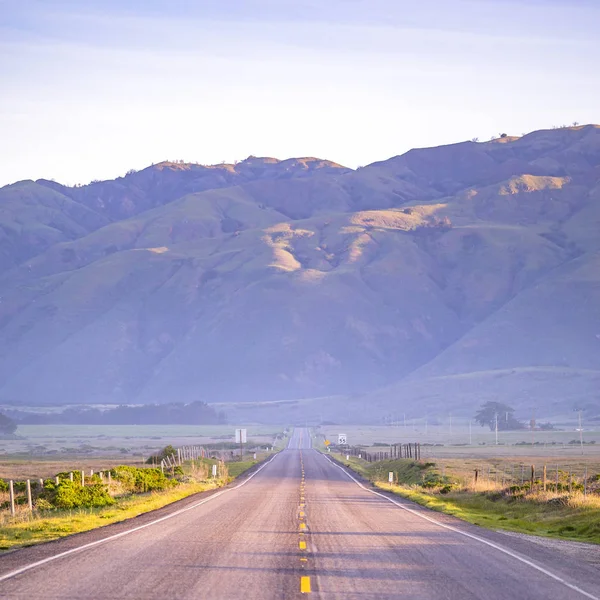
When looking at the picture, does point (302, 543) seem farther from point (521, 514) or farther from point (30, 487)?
point (30, 487)

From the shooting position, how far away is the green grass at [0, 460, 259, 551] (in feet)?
74.9

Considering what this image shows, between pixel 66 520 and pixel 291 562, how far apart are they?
10.3 metres

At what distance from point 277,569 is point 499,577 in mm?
3530

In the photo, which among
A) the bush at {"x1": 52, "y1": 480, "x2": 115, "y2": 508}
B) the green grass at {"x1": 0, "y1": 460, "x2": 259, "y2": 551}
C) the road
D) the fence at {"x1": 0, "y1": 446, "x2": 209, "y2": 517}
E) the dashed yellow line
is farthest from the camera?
the bush at {"x1": 52, "y1": 480, "x2": 115, "y2": 508}

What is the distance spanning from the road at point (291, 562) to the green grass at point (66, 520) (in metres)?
0.72

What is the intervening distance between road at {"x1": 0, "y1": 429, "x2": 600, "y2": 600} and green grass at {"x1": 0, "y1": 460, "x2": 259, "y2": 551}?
715 millimetres

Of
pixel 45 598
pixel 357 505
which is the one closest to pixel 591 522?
pixel 357 505

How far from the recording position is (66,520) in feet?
87.5

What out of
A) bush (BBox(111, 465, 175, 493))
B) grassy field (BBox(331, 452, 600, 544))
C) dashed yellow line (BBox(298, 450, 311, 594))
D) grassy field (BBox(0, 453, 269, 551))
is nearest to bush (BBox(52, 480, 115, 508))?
grassy field (BBox(0, 453, 269, 551))

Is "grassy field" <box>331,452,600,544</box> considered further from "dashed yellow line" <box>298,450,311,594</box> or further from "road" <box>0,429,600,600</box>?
"dashed yellow line" <box>298,450,311,594</box>

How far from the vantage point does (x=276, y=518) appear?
28344 mm

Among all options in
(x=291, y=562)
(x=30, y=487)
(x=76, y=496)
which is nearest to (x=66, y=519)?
(x=76, y=496)

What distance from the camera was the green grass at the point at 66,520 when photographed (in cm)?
2283

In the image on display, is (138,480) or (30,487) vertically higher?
(30,487)
